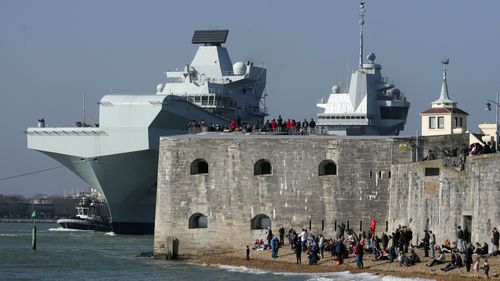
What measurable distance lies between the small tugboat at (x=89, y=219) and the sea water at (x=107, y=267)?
2846 centimetres

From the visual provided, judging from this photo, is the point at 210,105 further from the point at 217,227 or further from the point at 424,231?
the point at 424,231

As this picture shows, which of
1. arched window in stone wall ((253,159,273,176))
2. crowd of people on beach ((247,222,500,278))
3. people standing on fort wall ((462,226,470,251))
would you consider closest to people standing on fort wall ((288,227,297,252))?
crowd of people on beach ((247,222,500,278))

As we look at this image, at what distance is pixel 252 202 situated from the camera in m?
56.1

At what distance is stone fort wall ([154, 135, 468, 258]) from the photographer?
5469 cm

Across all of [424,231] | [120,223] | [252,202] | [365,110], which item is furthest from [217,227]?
[365,110]

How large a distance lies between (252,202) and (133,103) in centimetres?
2448

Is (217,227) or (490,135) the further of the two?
(490,135)

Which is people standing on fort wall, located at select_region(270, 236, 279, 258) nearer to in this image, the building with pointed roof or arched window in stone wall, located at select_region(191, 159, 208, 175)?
arched window in stone wall, located at select_region(191, 159, 208, 175)

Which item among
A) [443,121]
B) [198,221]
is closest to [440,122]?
[443,121]

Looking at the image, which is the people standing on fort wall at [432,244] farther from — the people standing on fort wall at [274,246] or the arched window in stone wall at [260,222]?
the arched window in stone wall at [260,222]

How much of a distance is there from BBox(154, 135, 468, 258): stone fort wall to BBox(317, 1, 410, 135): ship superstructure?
46.9m

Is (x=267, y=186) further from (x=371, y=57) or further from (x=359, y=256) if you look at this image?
(x=371, y=57)

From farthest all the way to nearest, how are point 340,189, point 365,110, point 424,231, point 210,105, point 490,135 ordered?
point 365,110
point 210,105
point 490,135
point 340,189
point 424,231

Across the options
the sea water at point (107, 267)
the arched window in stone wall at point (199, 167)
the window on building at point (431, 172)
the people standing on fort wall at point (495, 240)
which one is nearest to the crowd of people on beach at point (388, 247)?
the people standing on fort wall at point (495, 240)
